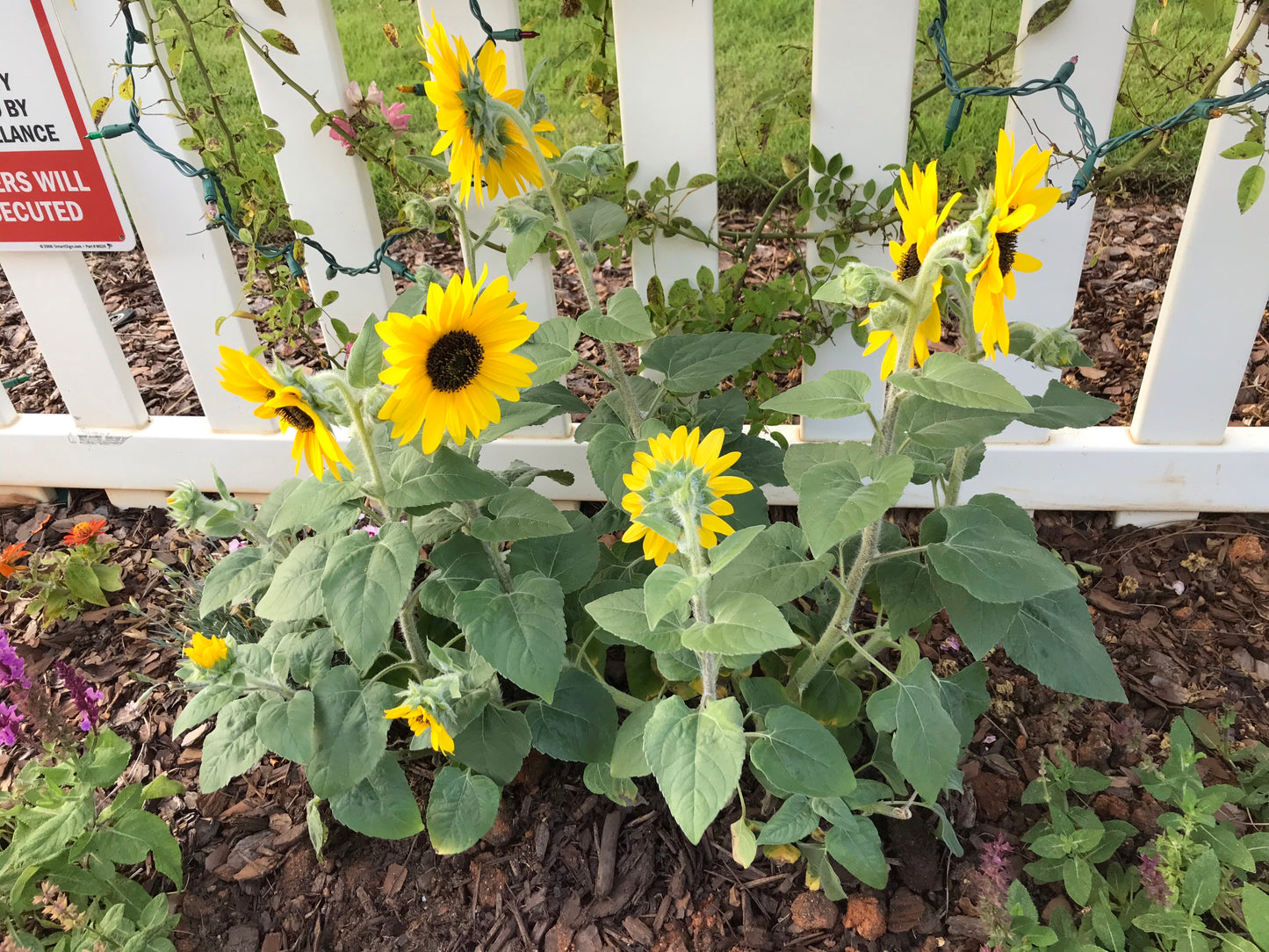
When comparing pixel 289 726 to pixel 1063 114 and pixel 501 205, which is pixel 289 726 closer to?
pixel 501 205

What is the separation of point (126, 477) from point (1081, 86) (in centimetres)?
271

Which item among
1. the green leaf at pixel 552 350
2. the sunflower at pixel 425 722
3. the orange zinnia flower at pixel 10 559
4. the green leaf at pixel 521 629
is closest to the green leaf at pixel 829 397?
the green leaf at pixel 552 350

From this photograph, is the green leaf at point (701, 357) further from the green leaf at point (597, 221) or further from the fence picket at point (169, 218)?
the fence picket at point (169, 218)

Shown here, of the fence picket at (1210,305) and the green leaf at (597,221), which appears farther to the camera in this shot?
the fence picket at (1210,305)

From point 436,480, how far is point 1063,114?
146cm

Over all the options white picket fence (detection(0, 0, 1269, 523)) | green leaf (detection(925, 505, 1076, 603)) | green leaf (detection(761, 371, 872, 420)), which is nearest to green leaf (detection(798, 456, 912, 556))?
green leaf (detection(761, 371, 872, 420))

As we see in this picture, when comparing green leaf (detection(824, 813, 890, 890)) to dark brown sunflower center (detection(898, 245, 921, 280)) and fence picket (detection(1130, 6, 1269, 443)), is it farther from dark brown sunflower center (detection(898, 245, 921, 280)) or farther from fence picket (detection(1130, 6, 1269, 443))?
fence picket (detection(1130, 6, 1269, 443))

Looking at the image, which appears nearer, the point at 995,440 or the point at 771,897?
the point at 771,897

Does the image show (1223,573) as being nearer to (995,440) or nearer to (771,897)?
(995,440)

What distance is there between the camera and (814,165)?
189 centimetres

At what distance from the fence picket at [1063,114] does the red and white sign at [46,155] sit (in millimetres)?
2048

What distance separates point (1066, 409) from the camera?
1.39 metres

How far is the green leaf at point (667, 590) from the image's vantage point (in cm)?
111

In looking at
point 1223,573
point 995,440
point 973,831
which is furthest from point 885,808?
point 1223,573
